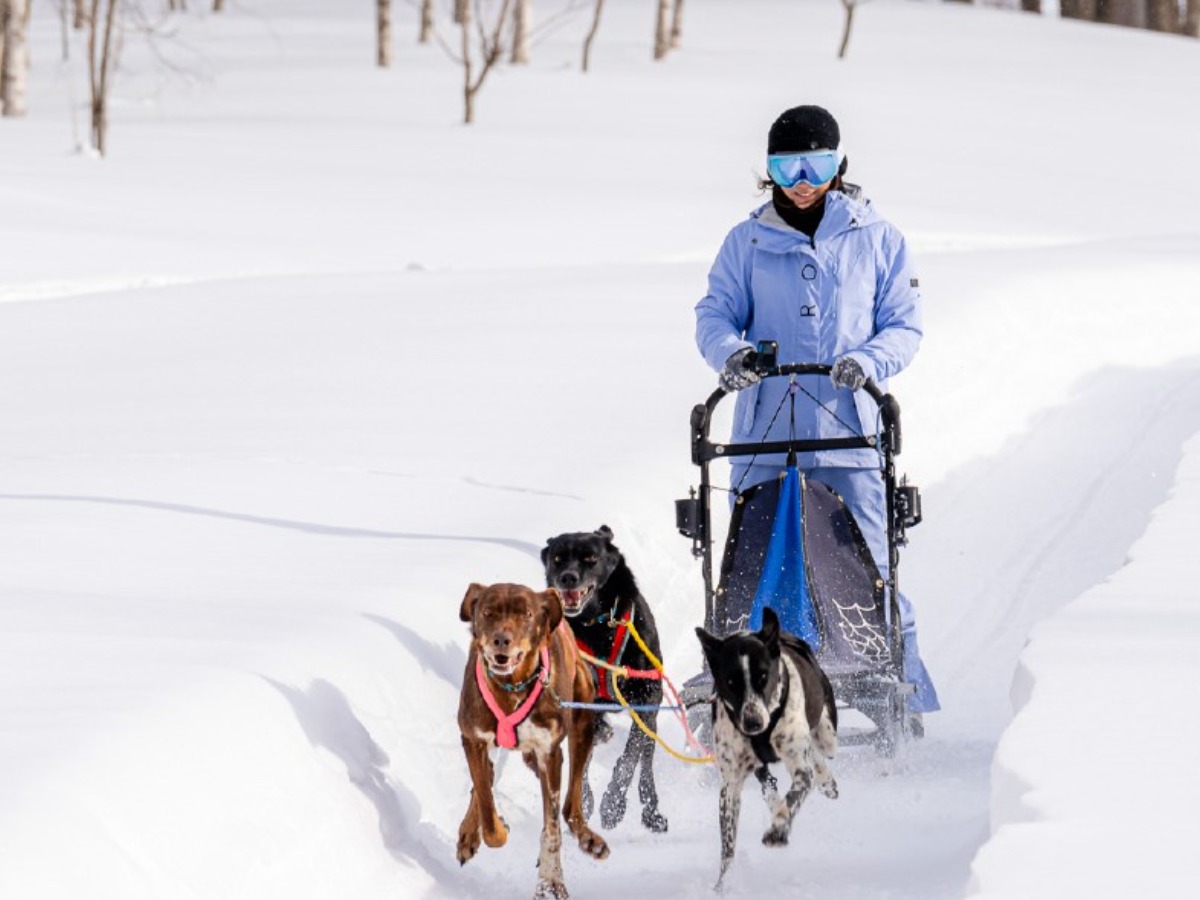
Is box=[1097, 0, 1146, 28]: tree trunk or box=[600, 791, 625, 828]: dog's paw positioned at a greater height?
box=[1097, 0, 1146, 28]: tree trunk

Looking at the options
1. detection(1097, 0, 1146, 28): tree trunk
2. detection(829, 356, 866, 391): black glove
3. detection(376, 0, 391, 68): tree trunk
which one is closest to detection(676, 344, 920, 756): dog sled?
detection(829, 356, 866, 391): black glove

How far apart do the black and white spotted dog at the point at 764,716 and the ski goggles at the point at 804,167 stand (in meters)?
1.40

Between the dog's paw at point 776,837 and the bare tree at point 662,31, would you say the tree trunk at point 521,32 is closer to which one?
the bare tree at point 662,31

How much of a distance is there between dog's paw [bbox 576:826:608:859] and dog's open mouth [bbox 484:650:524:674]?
0.66 meters

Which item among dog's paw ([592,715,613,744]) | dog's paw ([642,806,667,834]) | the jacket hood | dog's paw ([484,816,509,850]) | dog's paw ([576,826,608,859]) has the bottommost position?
dog's paw ([642,806,667,834])

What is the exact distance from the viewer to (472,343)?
1337 cm

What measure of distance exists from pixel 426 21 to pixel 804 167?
109ft

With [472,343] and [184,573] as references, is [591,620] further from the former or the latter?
[472,343]

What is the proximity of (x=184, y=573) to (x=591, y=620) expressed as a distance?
4.76ft

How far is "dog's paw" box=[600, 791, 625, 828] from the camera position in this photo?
5801 mm

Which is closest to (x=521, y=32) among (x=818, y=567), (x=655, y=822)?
(x=818, y=567)

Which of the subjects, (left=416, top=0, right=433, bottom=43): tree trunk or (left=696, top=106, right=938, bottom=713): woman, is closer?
(left=696, top=106, right=938, bottom=713): woman

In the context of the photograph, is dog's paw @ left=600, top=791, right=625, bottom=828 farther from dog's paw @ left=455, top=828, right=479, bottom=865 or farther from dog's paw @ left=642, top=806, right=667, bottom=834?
dog's paw @ left=455, top=828, right=479, bottom=865

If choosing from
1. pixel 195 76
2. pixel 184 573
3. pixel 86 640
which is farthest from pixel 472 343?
pixel 195 76
